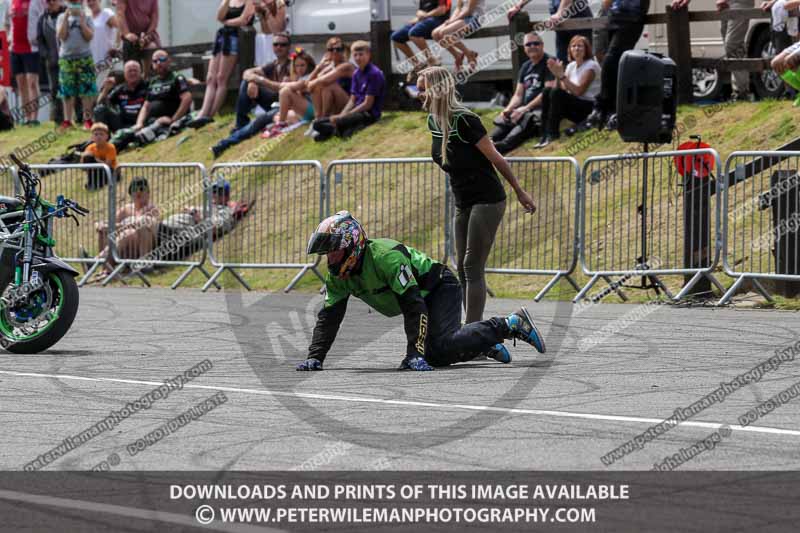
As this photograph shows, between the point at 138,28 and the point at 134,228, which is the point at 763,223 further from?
the point at 138,28

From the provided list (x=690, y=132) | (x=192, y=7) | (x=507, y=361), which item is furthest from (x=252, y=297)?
(x=192, y=7)

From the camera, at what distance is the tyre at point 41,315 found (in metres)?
11.4

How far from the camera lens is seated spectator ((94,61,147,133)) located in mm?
26250

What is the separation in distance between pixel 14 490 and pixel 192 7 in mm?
23492

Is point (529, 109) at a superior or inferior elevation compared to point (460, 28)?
inferior

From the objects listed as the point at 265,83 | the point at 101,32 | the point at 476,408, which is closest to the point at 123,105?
the point at 101,32

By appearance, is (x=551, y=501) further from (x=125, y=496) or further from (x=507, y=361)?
(x=507, y=361)

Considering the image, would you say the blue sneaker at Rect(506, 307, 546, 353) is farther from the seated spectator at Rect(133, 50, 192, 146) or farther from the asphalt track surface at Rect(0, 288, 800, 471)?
the seated spectator at Rect(133, 50, 192, 146)

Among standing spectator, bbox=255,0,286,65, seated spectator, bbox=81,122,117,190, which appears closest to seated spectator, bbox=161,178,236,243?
seated spectator, bbox=81,122,117,190

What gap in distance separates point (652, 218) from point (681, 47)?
4738mm

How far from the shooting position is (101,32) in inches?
1080

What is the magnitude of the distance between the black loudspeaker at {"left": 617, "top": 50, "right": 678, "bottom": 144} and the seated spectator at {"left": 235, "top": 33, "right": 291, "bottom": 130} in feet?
29.4

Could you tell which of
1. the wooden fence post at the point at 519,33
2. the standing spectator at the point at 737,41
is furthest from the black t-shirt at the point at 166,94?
the standing spectator at the point at 737,41

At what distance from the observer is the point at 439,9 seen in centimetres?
2177
